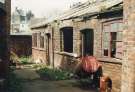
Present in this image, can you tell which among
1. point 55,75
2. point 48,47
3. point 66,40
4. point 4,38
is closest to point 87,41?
point 55,75

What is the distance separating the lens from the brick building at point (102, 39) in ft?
32.6

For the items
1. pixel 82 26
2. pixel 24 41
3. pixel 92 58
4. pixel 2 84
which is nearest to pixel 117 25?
pixel 92 58

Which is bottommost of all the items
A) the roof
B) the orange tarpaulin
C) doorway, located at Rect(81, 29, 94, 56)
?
the orange tarpaulin

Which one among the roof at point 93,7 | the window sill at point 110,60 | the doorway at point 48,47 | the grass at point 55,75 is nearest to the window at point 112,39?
the window sill at point 110,60

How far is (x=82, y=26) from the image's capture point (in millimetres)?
15141

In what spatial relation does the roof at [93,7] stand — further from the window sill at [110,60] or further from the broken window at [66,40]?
the window sill at [110,60]

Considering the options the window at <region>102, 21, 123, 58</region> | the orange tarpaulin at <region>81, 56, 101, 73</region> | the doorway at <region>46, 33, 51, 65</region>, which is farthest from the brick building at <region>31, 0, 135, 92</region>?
the doorway at <region>46, 33, 51, 65</region>

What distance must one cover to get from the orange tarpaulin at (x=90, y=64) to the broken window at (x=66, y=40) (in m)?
5.78

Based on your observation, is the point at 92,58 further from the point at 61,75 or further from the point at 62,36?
the point at 62,36

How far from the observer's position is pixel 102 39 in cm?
1280

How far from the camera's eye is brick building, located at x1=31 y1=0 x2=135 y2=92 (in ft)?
32.6

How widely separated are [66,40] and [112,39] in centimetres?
725

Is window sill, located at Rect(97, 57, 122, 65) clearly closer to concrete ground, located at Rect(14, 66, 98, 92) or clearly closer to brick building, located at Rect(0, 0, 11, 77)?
concrete ground, located at Rect(14, 66, 98, 92)

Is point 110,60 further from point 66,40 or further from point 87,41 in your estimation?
point 66,40
